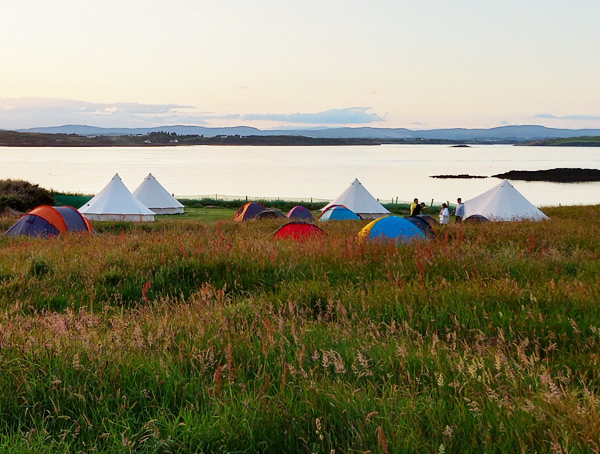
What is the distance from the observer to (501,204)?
35.2 m

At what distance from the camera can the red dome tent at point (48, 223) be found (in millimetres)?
19594

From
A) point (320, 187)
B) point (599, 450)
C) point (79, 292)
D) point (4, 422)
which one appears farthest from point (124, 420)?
point (320, 187)

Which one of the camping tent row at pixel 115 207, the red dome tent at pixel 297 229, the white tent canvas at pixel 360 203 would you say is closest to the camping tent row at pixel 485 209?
the white tent canvas at pixel 360 203

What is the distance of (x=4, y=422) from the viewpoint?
321 cm

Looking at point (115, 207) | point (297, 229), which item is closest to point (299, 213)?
point (115, 207)

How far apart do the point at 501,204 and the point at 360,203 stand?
10.5m

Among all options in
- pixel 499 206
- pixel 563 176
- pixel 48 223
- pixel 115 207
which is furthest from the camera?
pixel 563 176

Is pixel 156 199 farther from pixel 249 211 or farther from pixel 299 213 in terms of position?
pixel 299 213

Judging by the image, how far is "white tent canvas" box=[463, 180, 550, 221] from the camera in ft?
112

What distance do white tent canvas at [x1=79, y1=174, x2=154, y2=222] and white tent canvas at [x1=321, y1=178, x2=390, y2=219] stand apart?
14026 mm

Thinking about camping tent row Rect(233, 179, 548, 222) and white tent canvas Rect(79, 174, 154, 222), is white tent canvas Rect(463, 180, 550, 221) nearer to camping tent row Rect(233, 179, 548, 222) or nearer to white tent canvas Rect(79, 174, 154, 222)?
camping tent row Rect(233, 179, 548, 222)

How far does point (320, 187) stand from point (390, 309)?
102 metres

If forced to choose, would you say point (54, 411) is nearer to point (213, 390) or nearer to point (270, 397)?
point (213, 390)

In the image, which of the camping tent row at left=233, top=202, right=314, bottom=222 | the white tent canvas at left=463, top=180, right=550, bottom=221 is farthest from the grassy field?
the white tent canvas at left=463, top=180, right=550, bottom=221
